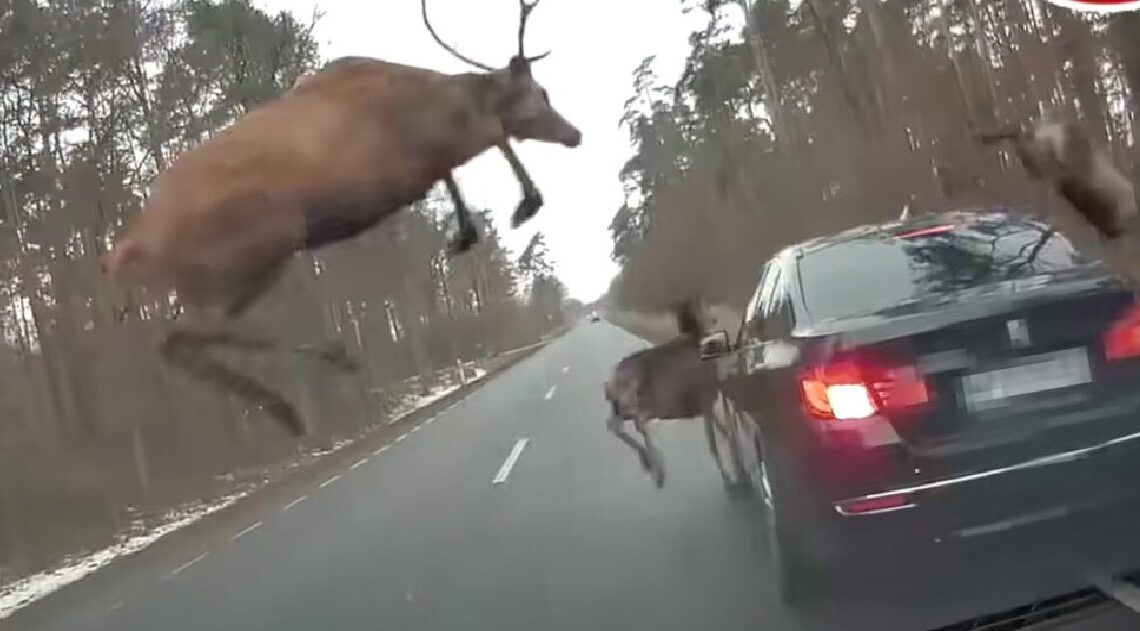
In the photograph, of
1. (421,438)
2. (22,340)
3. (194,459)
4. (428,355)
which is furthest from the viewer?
(421,438)

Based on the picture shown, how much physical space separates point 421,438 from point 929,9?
9.12m

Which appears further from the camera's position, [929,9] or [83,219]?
[929,9]

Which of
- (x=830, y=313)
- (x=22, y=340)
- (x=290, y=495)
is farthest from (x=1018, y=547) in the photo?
(x=290, y=495)

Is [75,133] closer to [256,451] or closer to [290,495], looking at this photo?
[256,451]

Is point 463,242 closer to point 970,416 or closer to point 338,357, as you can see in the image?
point 338,357

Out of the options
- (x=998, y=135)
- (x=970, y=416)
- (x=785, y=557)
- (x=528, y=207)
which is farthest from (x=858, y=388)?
(x=998, y=135)

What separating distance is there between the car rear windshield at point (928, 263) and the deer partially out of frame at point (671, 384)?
2.97 metres

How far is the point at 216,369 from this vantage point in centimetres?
502

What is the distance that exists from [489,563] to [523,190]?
4394 mm

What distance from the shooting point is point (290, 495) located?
1329 cm

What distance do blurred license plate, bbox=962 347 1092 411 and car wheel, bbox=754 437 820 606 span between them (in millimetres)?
1052

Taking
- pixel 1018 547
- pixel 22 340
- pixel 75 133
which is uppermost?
pixel 75 133

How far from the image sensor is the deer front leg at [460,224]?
4.41 meters

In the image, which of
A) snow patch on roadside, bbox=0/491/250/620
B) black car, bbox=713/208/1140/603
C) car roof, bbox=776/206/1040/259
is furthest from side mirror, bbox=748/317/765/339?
snow patch on roadside, bbox=0/491/250/620
